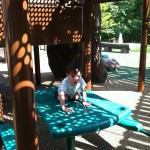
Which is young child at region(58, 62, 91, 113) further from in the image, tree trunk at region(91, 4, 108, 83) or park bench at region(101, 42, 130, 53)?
park bench at region(101, 42, 130, 53)

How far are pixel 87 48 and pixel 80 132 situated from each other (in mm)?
3371

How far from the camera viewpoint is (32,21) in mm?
5086

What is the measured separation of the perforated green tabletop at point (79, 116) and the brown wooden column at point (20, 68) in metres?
1.35

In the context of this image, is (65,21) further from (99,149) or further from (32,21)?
(99,149)

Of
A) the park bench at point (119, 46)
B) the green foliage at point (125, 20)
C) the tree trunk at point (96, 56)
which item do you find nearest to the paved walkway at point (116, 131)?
the tree trunk at point (96, 56)

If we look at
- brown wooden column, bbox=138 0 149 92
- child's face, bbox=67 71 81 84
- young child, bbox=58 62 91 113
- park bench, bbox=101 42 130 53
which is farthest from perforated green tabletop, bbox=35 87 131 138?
park bench, bbox=101 42 130 53

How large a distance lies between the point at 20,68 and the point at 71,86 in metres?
2.60

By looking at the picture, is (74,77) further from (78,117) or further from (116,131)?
(116,131)

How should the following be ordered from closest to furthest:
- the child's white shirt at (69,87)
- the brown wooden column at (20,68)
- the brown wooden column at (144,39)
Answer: the brown wooden column at (20,68) → the child's white shirt at (69,87) → the brown wooden column at (144,39)

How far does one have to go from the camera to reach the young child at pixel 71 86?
3.73 m

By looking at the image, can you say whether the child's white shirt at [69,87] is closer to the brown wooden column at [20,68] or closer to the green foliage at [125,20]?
the brown wooden column at [20,68]

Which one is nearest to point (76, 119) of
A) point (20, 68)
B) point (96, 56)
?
point (20, 68)

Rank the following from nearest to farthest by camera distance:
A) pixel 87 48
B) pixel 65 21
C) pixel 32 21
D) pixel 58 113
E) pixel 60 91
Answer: pixel 58 113, pixel 60 91, pixel 32 21, pixel 65 21, pixel 87 48

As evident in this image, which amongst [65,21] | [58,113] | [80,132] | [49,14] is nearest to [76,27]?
[65,21]
